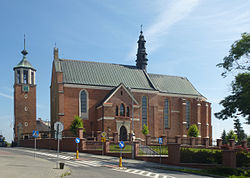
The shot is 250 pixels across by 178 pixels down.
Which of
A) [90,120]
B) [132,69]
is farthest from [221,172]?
[132,69]

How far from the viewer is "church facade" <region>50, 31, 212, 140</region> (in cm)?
4869

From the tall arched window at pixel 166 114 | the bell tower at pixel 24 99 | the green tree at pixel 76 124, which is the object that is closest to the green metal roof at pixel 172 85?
the tall arched window at pixel 166 114

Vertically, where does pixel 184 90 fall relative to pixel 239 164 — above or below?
above

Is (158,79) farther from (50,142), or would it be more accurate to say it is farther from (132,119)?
(50,142)

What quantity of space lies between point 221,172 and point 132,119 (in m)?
27.4

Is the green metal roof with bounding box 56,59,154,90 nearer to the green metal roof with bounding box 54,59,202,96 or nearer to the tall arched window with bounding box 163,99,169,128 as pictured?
the green metal roof with bounding box 54,59,202,96

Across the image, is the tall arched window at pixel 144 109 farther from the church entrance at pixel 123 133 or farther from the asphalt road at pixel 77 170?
the asphalt road at pixel 77 170

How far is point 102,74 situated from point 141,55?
33.4 ft

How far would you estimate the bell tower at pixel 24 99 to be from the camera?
52.1 metres

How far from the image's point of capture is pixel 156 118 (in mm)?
55281

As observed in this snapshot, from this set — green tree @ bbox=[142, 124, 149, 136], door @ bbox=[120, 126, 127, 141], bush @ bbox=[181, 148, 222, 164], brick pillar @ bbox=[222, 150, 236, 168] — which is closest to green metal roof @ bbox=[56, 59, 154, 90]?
green tree @ bbox=[142, 124, 149, 136]

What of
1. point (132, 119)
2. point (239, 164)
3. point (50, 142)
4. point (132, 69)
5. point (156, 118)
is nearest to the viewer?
point (239, 164)

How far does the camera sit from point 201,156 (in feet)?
87.7

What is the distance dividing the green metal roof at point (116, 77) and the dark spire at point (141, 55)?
142 cm
